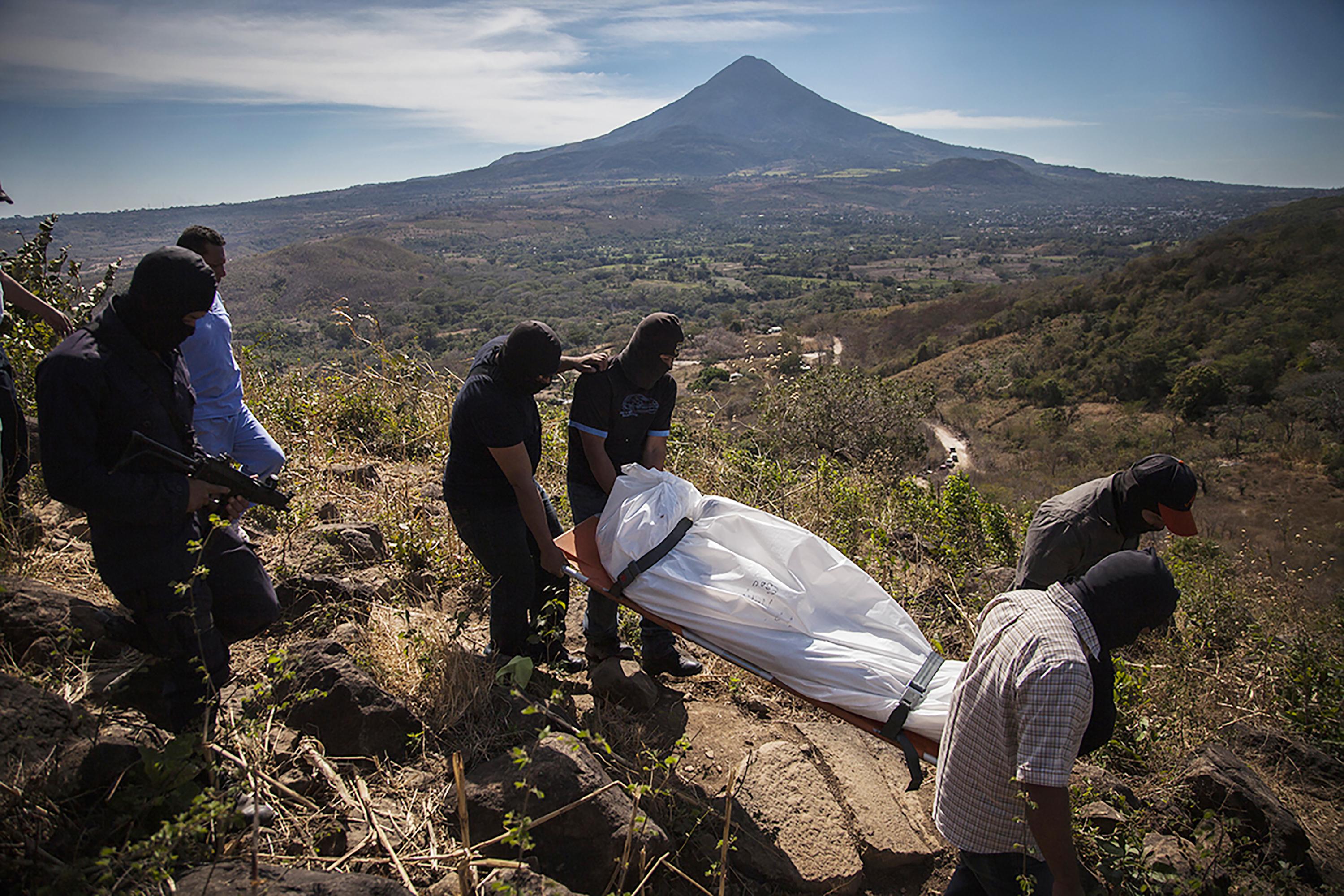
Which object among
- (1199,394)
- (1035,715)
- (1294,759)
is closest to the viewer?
(1035,715)

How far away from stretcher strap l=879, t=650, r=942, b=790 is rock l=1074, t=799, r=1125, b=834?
745 millimetres

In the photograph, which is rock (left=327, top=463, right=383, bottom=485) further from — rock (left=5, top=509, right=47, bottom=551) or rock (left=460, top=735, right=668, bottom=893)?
rock (left=460, top=735, right=668, bottom=893)

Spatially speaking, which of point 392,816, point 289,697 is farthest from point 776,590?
point 289,697

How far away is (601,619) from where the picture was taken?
3.19m

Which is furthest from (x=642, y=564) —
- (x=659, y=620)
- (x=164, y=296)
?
(x=164, y=296)

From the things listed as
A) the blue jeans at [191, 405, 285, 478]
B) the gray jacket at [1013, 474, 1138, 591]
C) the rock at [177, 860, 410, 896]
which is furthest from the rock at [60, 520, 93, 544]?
the gray jacket at [1013, 474, 1138, 591]

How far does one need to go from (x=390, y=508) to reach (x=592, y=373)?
197cm

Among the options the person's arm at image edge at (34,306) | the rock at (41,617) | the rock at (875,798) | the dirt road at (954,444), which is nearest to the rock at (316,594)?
the rock at (41,617)

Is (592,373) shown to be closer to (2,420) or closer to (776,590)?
(776,590)

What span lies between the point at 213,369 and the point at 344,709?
5.29 feet

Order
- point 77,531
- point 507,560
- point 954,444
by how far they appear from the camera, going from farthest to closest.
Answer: point 954,444, point 77,531, point 507,560

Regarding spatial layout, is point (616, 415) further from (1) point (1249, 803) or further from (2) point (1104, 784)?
(1) point (1249, 803)

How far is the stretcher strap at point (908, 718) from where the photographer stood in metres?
2.15

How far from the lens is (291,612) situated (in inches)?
126
